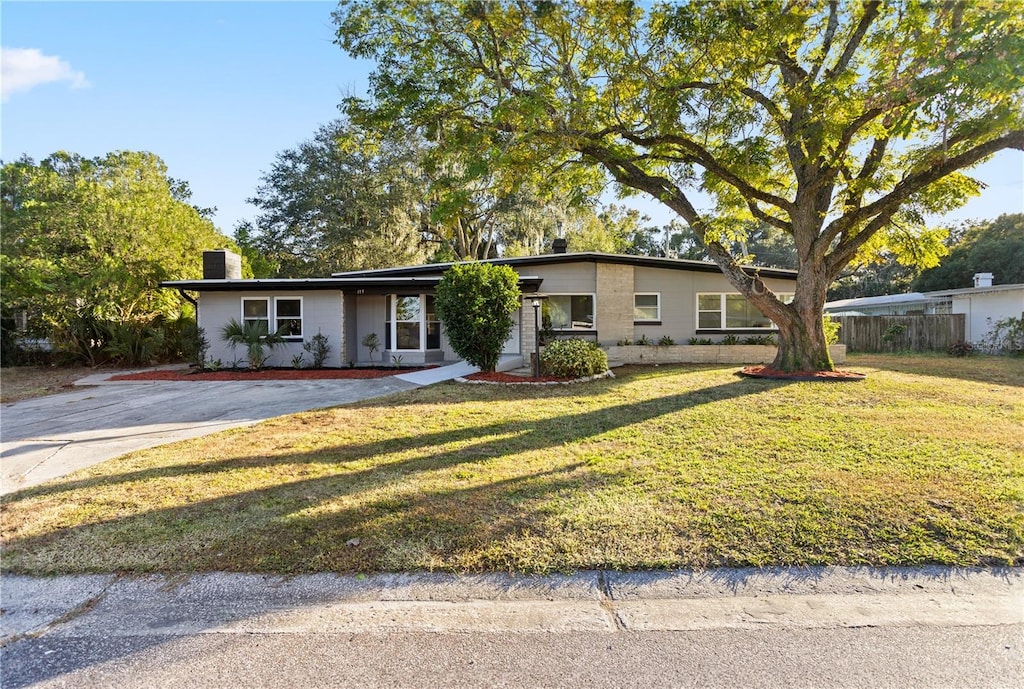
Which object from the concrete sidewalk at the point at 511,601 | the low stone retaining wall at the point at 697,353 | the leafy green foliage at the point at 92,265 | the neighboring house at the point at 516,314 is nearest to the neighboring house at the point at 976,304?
the low stone retaining wall at the point at 697,353

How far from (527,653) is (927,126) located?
1053cm

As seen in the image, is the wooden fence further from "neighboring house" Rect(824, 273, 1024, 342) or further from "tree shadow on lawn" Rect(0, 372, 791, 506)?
"tree shadow on lawn" Rect(0, 372, 791, 506)

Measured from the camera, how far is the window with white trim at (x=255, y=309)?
14523mm

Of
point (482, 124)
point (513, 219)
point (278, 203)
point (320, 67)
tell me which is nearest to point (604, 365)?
point (482, 124)

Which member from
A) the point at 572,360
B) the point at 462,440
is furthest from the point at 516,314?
the point at 462,440

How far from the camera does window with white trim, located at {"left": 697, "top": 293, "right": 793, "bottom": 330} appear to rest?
16984mm

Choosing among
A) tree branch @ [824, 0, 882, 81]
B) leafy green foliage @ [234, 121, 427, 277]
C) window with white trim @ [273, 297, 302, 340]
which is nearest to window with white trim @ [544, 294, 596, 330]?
window with white trim @ [273, 297, 302, 340]

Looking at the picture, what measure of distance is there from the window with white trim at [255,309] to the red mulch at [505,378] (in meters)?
7.09

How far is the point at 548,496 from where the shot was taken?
4.20 m

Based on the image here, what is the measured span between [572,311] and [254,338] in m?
9.23

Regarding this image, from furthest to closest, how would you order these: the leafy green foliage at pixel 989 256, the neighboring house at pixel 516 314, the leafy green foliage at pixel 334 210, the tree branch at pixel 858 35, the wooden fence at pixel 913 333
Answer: the leafy green foliage at pixel 989 256, the leafy green foliage at pixel 334 210, the wooden fence at pixel 913 333, the neighboring house at pixel 516 314, the tree branch at pixel 858 35

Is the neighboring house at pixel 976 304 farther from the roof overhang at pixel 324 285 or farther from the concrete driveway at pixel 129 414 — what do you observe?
the concrete driveway at pixel 129 414

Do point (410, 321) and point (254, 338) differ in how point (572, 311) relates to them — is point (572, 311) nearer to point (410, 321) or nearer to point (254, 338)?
point (410, 321)

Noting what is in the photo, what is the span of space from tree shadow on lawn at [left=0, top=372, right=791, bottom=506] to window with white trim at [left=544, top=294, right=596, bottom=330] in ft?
24.7
